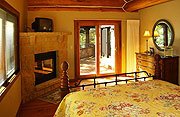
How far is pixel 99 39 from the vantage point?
22.5 feet

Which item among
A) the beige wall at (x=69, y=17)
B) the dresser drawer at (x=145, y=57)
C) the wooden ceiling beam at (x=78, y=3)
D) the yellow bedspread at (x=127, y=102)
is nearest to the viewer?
the yellow bedspread at (x=127, y=102)

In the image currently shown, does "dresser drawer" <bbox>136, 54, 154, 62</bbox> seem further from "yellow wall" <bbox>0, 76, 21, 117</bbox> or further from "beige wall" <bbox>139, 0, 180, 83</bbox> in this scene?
"yellow wall" <bbox>0, 76, 21, 117</bbox>

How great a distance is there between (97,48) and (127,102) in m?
4.85

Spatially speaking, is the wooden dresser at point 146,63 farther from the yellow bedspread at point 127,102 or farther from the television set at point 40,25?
the television set at point 40,25

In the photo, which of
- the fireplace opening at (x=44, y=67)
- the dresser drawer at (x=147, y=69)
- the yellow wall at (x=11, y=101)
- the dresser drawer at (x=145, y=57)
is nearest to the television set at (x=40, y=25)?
the fireplace opening at (x=44, y=67)

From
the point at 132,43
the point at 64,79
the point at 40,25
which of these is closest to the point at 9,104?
the point at 64,79

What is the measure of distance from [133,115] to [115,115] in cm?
15

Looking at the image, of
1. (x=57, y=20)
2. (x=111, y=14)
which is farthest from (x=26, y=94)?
(x=111, y=14)

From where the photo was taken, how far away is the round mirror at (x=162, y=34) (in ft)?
17.4

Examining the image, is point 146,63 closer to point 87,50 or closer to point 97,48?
point 97,48

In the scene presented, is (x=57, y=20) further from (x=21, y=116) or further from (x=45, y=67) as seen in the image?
(x=21, y=116)

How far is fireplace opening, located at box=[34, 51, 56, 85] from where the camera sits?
5.07 metres

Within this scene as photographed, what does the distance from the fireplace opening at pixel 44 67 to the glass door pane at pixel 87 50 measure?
132 centimetres

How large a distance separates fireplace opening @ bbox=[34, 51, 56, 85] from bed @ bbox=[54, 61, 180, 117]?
2.80 metres
